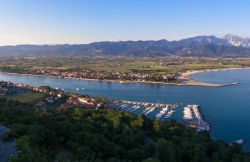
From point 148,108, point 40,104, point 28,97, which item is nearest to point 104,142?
point 40,104

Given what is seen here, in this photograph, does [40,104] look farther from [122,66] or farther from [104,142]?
[122,66]

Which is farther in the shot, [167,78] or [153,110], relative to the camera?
[167,78]

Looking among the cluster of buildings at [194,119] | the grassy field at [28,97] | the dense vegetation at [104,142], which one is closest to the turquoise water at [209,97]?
the cluster of buildings at [194,119]

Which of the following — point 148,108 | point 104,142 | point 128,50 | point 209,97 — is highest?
point 104,142

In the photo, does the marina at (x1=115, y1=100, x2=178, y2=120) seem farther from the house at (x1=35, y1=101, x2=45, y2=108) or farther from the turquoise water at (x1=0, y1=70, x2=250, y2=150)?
the house at (x1=35, y1=101, x2=45, y2=108)

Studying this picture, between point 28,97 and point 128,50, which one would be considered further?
point 128,50

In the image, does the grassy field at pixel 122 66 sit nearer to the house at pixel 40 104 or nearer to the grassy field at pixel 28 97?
the grassy field at pixel 28 97

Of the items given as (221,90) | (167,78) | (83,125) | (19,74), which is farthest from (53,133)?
(19,74)

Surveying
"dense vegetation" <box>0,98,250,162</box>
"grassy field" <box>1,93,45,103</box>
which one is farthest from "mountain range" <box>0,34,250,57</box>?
"dense vegetation" <box>0,98,250,162</box>

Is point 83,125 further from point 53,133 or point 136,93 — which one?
point 136,93
